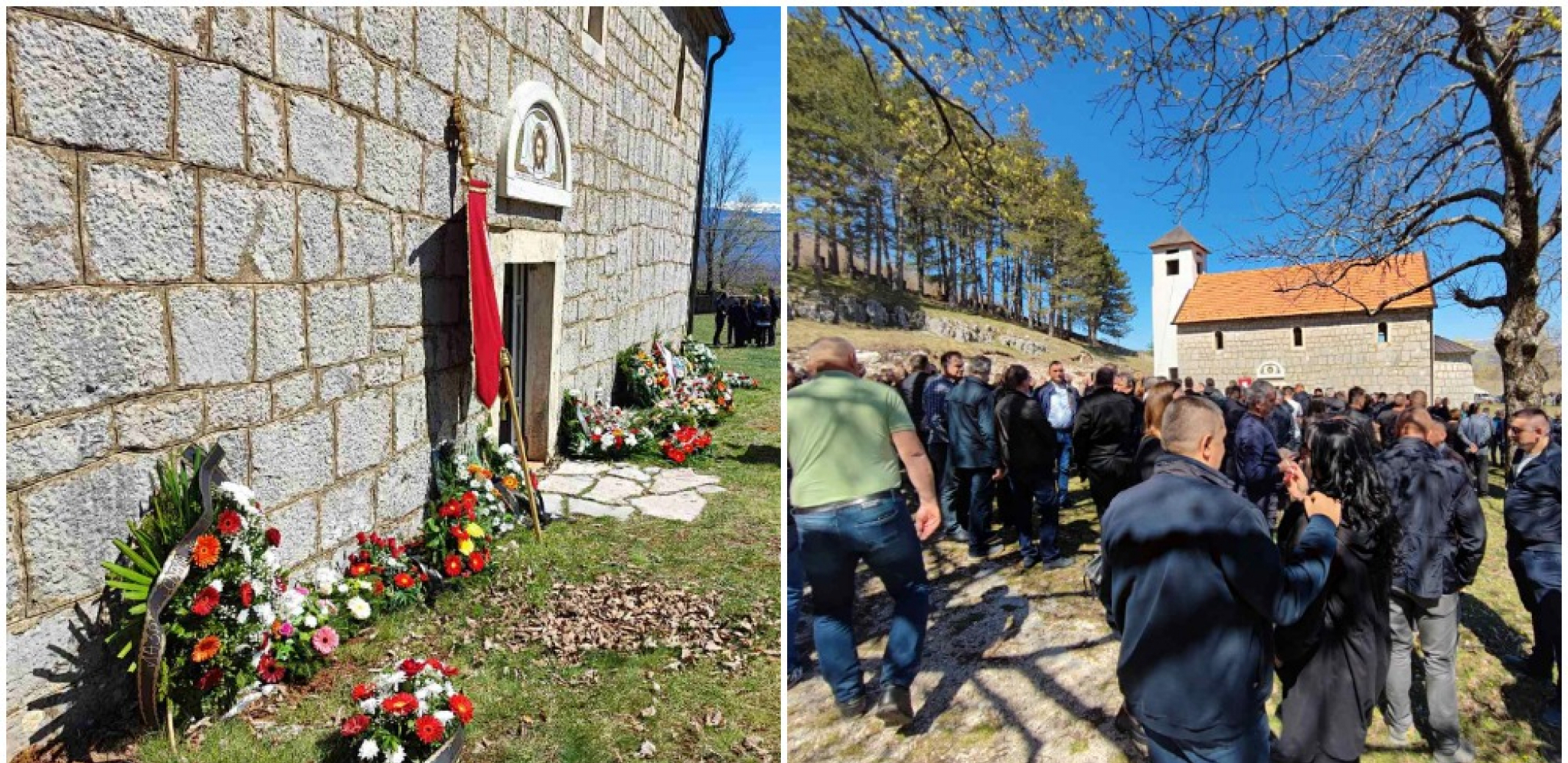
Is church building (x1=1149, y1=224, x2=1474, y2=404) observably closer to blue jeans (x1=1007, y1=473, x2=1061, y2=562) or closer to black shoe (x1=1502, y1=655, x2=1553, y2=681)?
blue jeans (x1=1007, y1=473, x2=1061, y2=562)

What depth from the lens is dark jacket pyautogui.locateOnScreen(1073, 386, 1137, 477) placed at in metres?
4.11

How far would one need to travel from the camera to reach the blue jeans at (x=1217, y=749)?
5.73 feet

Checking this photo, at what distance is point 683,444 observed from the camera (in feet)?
21.5

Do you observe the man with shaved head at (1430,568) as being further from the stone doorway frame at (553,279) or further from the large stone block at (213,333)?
the stone doorway frame at (553,279)

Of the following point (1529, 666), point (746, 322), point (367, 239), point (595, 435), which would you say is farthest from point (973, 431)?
point (746, 322)

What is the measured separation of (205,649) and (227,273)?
1.26 metres

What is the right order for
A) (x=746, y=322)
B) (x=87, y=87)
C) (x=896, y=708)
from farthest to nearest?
(x=746, y=322) → (x=87, y=87) → (x=896, y=708)

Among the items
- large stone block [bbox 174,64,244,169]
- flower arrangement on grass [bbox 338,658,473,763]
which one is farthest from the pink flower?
large stone block [bbox 174,64,244,169]

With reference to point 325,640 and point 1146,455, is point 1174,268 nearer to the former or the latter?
point 1146,455

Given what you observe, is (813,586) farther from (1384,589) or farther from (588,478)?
(588,478)

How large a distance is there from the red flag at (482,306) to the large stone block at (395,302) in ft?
0.89

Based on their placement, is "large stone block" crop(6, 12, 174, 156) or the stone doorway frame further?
the stone doorway frame

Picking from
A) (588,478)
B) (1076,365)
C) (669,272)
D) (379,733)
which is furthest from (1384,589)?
(669,272)

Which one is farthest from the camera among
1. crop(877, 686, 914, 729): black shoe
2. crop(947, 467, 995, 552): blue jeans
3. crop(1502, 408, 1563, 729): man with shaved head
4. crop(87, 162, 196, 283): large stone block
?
crop(947, 467, 995, 552): blue jeans
